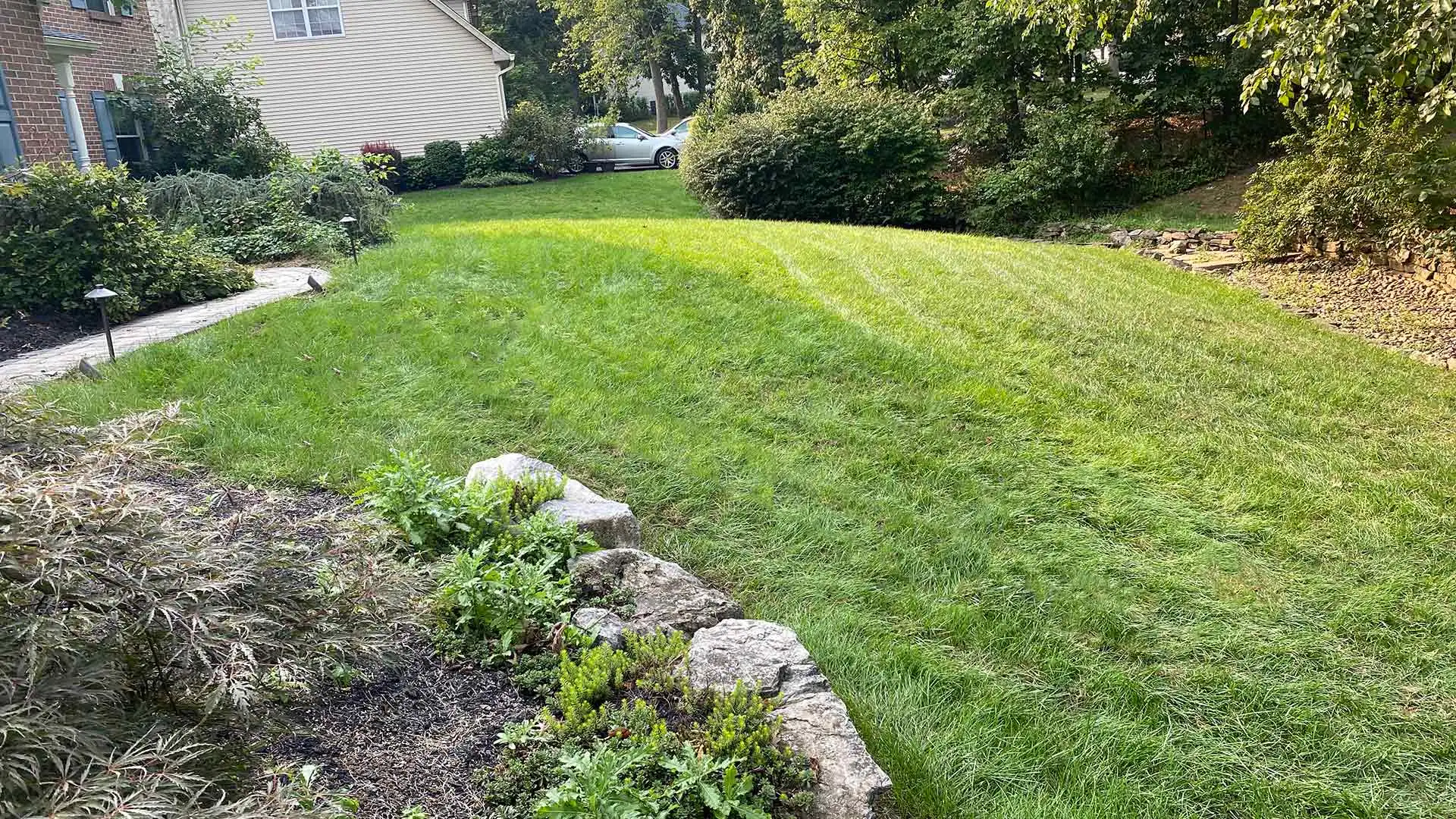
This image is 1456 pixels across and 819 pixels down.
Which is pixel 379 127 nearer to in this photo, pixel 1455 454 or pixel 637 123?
pixel 637 123

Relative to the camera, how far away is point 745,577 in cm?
361

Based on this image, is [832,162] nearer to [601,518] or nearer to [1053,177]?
[1053,177]

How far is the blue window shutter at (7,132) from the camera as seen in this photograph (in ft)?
29.3

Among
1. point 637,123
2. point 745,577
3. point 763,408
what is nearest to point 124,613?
point 745,577

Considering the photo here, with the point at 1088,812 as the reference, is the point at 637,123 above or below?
above

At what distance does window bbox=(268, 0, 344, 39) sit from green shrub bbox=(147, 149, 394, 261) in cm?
1106

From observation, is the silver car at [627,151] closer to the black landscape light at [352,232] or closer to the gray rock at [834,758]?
the black landscape light at [352,232]

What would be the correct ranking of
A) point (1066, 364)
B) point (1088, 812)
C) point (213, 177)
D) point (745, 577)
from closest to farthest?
point (1088, 812) < point (745, 577) < point (1066, 364) < point (213, 177)

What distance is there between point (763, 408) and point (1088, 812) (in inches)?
116

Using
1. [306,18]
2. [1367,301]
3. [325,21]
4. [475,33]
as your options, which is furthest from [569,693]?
[306,18]

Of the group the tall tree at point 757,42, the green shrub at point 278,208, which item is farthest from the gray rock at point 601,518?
the tall tree at point 757,42

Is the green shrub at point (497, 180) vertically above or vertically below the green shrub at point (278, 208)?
above

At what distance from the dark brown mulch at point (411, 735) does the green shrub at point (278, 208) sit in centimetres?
821

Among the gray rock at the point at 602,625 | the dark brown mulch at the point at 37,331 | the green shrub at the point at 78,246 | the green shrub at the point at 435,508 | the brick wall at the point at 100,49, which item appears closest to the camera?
the gray rock at the point at 602,625
